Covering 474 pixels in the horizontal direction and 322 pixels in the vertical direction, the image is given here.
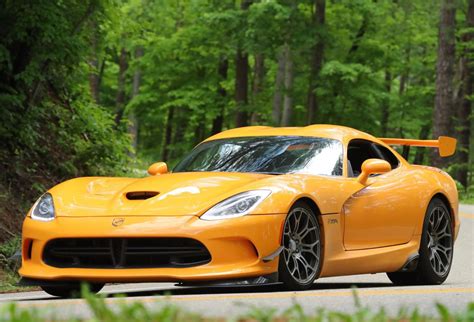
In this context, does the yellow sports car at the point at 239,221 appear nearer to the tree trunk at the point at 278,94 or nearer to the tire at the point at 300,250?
the tire at the point at 300,250

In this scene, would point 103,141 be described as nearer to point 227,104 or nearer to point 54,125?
point 54,125

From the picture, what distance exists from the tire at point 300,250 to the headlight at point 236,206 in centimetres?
28

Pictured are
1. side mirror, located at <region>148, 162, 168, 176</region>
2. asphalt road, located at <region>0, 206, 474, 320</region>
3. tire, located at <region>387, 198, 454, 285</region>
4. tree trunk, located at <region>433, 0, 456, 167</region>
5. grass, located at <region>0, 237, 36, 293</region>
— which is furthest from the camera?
tree trunk, located at <region>433, 0, 456, 167</region>

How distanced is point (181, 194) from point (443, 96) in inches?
992

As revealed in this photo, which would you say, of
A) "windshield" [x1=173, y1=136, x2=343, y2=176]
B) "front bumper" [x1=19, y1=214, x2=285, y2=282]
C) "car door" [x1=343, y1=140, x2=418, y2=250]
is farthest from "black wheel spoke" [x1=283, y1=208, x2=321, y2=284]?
"windshield" [x1=173, y1=136, x2=343, y2=176]

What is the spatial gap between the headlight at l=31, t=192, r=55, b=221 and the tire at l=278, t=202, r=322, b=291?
1853mm

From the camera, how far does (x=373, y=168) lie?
29.3 feet

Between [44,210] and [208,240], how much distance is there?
59.8 inches

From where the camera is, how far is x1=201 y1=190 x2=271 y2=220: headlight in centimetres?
765

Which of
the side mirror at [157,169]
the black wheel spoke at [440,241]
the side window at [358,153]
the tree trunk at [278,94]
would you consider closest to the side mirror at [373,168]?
the side window at [358,153]

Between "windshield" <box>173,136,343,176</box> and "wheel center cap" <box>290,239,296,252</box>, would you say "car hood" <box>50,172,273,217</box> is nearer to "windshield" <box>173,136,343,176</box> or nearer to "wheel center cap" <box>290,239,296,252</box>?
"windshield" <box>173,136,343,176</box>

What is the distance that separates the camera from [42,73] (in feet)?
47.2

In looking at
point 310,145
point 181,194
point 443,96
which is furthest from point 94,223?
point 443,96

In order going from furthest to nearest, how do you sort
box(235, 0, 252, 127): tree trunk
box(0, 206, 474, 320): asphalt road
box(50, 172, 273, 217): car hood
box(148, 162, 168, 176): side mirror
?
box(235, 0, 252, 127): tree trunk
box(148, 162, 168, 176): side mirror
box(50, 172, 273, 217): car hood
box(0, 206, 474, 320): asphalt road
